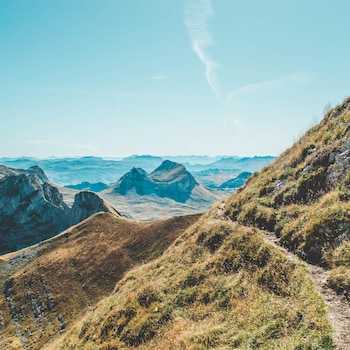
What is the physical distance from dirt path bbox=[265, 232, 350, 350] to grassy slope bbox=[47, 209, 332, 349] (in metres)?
0.31

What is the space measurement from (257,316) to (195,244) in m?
12.0

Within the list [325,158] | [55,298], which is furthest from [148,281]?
[55,298]

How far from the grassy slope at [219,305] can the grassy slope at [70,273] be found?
55.5 m

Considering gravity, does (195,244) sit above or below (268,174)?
below

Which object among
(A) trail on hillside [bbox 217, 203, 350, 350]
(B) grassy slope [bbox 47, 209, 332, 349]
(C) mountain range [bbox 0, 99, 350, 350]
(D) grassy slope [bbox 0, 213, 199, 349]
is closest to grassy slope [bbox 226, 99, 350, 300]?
(C) mountain range [bbox 0, 99, 350, 350]

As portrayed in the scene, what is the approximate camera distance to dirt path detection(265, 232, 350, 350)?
10.2 m

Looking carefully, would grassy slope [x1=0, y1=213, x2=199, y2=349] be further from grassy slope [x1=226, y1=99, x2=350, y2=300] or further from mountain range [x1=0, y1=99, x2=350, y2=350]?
grassy slope [x1=226, y1=99, x2=350, y2=300]

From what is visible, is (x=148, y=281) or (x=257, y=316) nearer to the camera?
(x=257, y=316)

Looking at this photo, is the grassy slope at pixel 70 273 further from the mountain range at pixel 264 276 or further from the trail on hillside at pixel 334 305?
the trail on hillside at pixel 334 305

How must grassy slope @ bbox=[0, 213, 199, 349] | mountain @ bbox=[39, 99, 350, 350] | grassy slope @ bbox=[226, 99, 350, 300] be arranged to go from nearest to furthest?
mountain @ bbox=[39, 99, 350, 350]
grassy slope @ bbox=[226, 99, 350, 300]
grassy slope @ bbox=[0, 213, 199, 349]

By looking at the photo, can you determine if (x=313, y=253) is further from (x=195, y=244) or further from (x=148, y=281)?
(x=148, y=281)

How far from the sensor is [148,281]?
23875mm

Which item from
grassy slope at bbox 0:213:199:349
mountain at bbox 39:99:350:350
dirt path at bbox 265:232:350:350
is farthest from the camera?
grassy slope at bbox 0:213:199:349

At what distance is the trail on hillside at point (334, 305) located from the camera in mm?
10219
